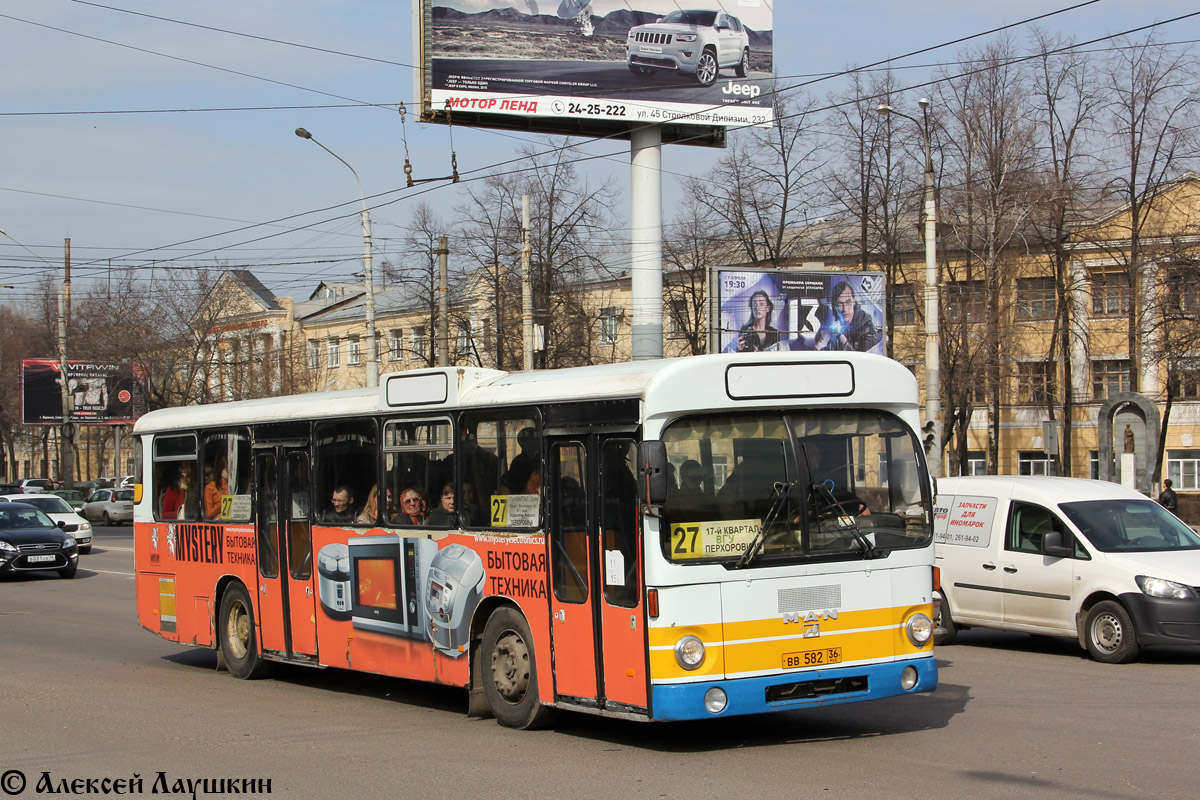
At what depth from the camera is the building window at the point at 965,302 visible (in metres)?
40.7

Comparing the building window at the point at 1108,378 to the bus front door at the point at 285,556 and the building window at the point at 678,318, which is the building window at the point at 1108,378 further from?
the bus front door at the point at 285,556

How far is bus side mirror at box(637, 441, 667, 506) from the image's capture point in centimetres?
764

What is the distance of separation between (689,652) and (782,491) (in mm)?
1178

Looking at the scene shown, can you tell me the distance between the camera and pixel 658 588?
7.86 m

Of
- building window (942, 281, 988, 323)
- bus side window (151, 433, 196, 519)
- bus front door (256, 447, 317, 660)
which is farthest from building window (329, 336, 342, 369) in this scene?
bus front door (256, 447, 317, 660)

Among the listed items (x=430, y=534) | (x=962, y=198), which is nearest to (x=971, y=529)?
(x=430, y=534)

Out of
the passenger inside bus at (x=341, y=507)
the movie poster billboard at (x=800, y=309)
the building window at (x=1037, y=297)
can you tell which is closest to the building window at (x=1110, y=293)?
the building window at (x=1037, y=297)

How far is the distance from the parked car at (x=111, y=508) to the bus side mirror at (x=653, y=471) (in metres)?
48.5

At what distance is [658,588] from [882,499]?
1757 mm

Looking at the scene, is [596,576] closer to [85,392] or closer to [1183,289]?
[1183,289]

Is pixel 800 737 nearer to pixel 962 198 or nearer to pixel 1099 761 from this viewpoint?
pixel 1099 761

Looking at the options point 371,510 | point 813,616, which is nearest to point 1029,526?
point 813,616

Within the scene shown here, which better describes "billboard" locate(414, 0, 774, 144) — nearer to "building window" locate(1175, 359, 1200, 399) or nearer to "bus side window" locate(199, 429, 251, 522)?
"building window" locate(1175, 359, 1200, 399)

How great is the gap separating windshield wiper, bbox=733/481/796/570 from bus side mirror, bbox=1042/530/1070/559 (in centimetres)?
546
